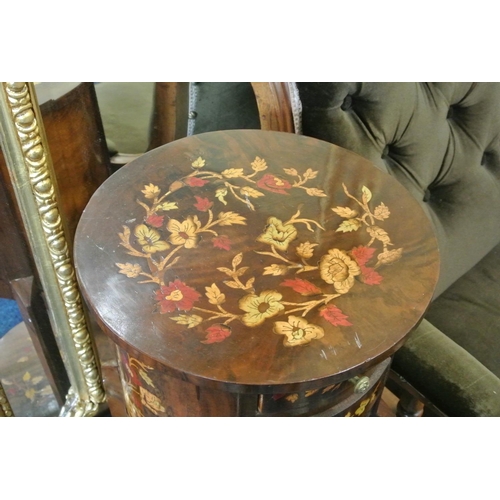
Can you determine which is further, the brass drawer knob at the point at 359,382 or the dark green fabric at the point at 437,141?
the dark green fabric at the point at 437,141

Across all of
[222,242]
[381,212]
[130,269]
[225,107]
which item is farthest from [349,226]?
[225,107]

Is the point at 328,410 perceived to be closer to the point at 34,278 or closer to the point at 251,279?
the point at 251,279

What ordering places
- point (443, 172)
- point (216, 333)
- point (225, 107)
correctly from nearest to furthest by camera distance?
point (216, 333)
point (225, 107)
point (443, 172)

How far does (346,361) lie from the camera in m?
0.52

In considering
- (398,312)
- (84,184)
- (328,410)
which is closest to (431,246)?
(398,312)

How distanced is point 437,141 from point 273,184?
0.42 m

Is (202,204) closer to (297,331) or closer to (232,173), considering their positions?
(232,173)

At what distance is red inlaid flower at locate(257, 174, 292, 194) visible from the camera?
0.70m

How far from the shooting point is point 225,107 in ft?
3.01

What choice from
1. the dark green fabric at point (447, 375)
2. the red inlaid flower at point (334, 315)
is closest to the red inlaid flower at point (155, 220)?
the red inlaid flower at point (334, 315)

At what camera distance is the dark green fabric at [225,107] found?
90 centimetres

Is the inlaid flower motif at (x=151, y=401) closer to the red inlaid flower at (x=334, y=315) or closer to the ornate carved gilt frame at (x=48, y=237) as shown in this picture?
the red inlaid flower at (x=334, y=315)

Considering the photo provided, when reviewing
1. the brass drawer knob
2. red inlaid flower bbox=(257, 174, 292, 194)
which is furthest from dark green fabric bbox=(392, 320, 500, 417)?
red inlaid flower bbox=(257, 174, 292, 194)

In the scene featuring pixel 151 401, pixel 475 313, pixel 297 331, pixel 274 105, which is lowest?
pixel 475 313
